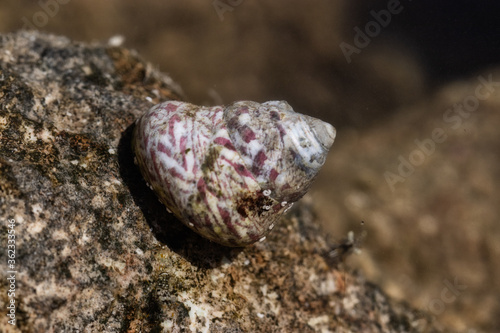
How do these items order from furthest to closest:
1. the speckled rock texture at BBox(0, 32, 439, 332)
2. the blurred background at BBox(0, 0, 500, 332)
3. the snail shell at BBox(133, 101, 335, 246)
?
the blurred background at BBox(0, 0, 500, 332), the snail shell at BBox(133, 101, 335, 246), the speckled rock texture at BBox(0, 32, 439, 332)

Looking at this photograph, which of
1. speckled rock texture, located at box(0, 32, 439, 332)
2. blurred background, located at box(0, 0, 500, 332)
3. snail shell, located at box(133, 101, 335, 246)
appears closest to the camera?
speckled rock texture, located at box(0, 32, 439, 332)

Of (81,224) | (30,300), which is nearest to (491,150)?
(81,224)

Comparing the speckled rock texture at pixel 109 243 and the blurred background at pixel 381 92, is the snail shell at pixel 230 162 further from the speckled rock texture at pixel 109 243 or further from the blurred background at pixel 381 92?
the blurred background at pixel 381 92

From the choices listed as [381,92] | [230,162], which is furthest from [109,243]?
[381,92]

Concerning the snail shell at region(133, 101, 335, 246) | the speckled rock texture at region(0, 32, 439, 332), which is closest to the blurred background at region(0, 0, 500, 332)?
the speckled rock texture at region(0, 32, 439, 332)

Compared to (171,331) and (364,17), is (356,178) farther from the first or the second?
(171,331)

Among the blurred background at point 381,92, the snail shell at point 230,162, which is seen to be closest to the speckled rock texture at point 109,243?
the snail shell at point 230,162

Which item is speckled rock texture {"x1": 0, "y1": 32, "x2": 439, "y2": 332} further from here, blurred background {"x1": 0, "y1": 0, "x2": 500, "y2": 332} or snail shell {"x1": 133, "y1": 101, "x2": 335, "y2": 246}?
blurred background {"x1": 0, "y1": 0, "x2": 500, "y2": 332}
